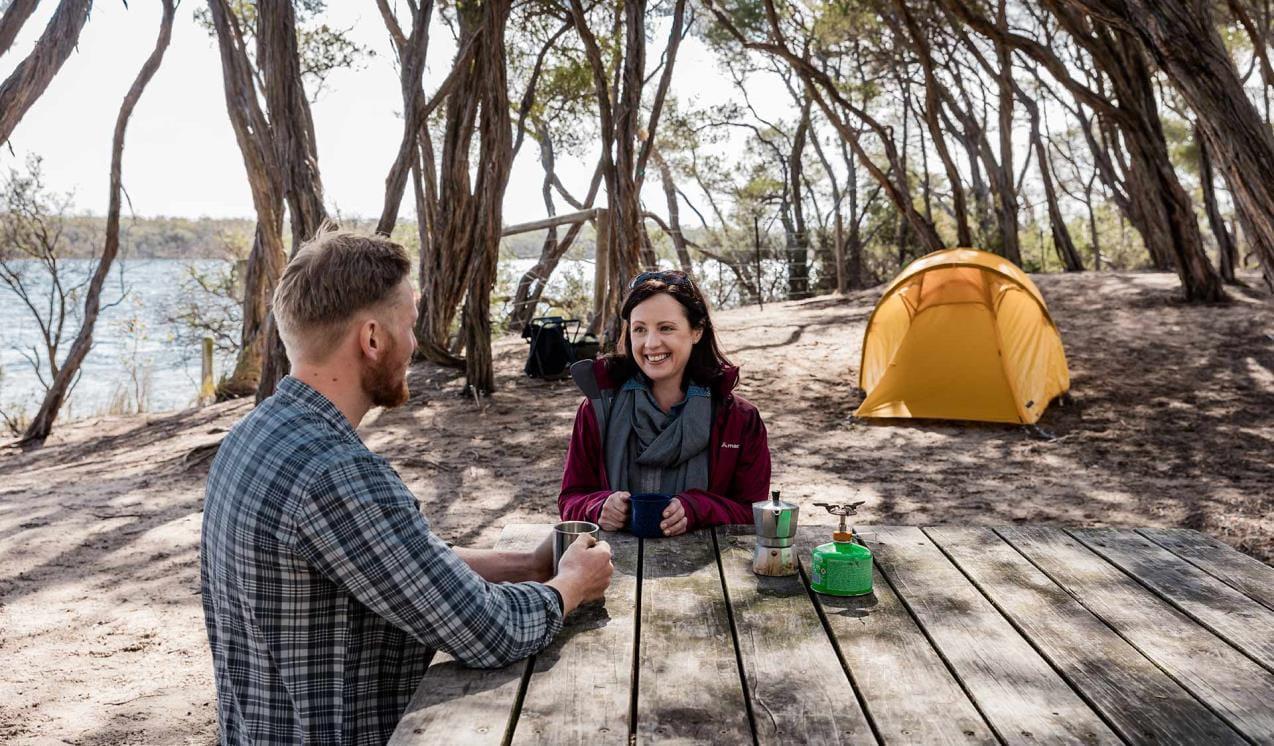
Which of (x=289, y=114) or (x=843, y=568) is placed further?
(x=289, y=114)

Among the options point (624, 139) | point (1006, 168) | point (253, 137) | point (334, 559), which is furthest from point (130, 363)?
point (334, 559)

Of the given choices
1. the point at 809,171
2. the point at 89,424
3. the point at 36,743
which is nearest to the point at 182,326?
the point at 89,424

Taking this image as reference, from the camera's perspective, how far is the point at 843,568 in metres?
2.04

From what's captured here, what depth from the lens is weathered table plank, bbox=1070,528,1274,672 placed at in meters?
1.87

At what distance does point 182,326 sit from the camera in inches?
794

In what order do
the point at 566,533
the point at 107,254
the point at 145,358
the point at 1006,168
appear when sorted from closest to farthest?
the point at 566,533 → the point at 107,254 → the point at 1006,168 → the point at 145,358

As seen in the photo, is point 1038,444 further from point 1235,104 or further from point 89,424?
point 89,424

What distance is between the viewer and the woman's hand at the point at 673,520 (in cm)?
251

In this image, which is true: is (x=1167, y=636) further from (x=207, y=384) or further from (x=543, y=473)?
(x=207, y=384)

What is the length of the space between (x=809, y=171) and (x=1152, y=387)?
20605 millimetres

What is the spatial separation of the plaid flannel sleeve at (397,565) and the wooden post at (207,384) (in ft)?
33.3

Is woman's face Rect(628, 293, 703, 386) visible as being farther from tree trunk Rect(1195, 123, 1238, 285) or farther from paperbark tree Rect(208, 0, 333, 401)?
tree trunk Rect(1195, 123, 1238, 285)

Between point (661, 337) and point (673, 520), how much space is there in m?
0.53

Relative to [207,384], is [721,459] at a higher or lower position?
higher
